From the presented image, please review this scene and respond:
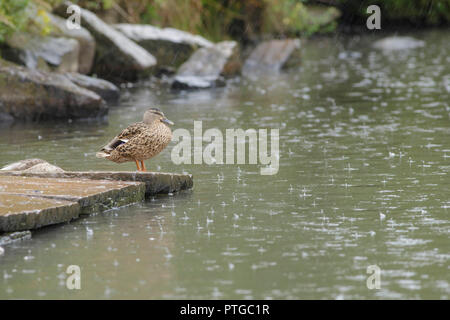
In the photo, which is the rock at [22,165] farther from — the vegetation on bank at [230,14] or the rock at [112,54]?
the rock at [112,54]

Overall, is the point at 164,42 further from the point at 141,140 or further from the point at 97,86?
the point at 141,140

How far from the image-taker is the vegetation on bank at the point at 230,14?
2233 cm

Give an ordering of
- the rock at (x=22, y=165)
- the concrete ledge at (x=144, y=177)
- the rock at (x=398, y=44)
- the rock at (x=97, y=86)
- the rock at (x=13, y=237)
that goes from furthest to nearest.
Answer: the rock at (x=398, y=44)
the rock at (x=97, y=86)
the rock at (x=22, y=165)
the concrete ledge at (x=144, y=177)
the rock at (x=13, y=237)

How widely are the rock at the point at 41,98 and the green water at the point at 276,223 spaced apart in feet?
2.34

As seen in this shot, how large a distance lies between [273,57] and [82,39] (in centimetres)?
950

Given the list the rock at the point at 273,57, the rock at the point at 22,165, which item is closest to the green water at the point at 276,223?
the rock at the point at 22,165

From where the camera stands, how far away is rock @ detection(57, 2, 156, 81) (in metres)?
24.9

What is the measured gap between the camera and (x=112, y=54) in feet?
81.6

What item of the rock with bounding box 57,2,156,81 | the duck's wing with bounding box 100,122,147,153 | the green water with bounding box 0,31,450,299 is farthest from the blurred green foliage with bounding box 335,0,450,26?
the duck's wing with bounding box 100,122,147,153

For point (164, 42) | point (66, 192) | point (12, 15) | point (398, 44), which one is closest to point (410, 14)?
point (398, 44)

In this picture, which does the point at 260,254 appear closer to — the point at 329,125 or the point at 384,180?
the point at 384,180

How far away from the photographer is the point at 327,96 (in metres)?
21.2

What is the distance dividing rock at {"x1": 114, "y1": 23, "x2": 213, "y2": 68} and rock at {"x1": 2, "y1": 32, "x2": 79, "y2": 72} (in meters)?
4.98

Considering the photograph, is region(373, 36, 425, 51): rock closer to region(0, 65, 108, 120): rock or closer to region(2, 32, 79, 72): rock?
region(2, 32, 79, 72): rock
